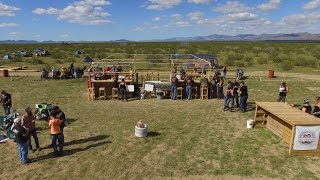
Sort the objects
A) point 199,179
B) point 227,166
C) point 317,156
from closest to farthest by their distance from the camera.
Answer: point 199,179
point 227,166
point 317,156

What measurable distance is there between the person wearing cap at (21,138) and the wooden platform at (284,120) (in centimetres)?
902

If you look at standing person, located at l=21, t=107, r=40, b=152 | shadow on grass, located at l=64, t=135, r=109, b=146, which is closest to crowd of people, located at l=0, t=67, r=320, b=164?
standing person, located at l=21, t=107, r=40, b=152

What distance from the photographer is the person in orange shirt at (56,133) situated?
11.3 meters

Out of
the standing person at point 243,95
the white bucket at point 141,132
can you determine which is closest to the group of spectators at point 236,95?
the standing person at point 243,95

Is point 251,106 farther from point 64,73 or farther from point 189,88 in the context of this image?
point 64,73

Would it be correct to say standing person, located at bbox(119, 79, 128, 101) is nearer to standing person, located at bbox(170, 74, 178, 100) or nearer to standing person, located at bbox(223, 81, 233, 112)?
standing person, located at bbox(170, 74, 178, 100)

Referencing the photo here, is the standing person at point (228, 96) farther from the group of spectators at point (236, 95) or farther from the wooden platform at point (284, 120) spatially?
the wooden platform at point (284, 120)

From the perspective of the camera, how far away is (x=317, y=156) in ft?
38.4

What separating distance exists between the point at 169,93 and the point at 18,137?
1213cm

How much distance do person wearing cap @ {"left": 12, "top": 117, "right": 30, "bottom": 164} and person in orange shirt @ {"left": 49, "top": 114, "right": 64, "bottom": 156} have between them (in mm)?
829

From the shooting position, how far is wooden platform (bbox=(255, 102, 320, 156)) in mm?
11688

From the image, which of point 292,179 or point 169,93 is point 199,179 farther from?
point 169,93

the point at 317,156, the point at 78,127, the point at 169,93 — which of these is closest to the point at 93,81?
the point at 169,93

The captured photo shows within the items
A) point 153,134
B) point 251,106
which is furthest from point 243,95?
point 153,134
